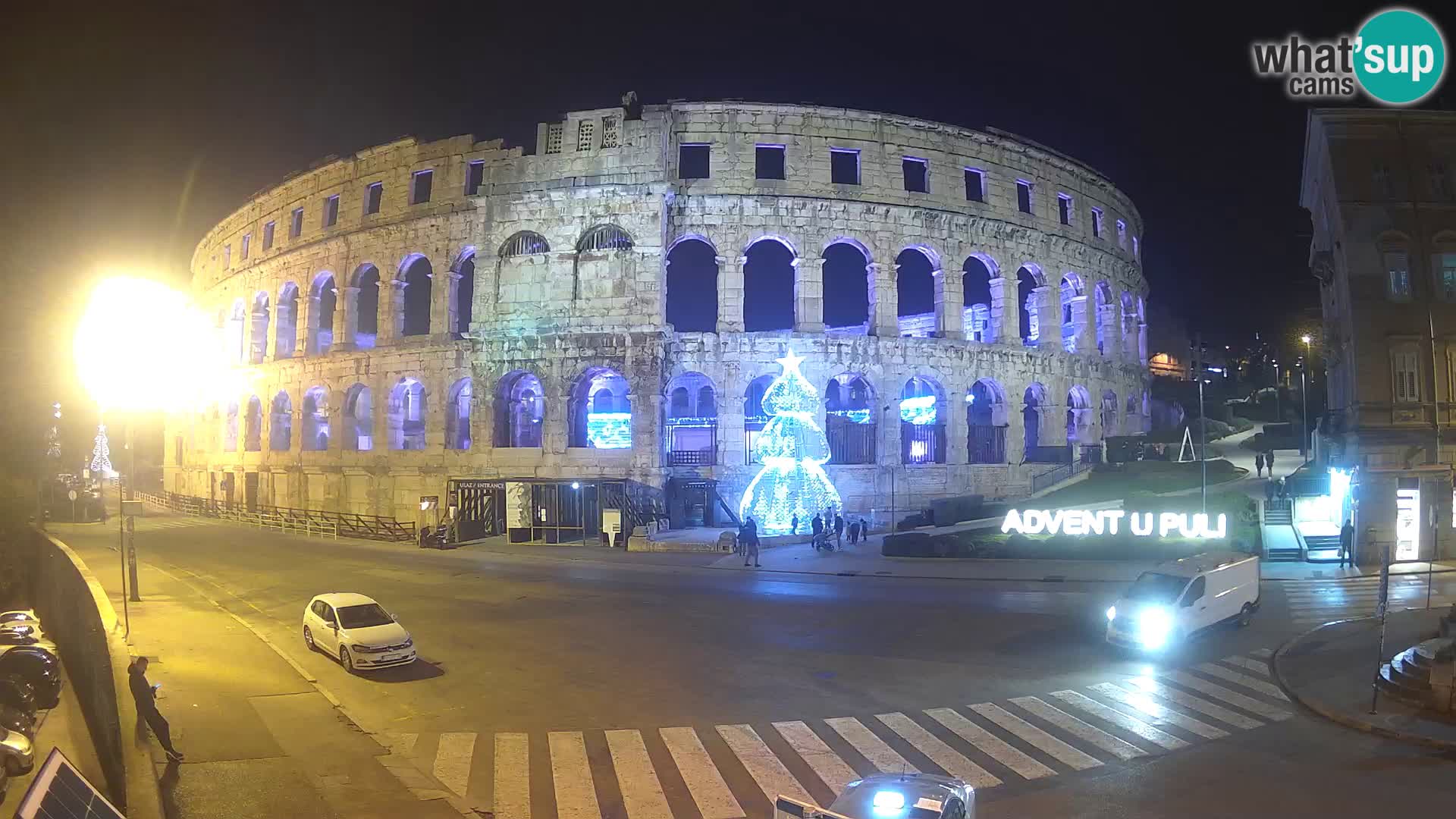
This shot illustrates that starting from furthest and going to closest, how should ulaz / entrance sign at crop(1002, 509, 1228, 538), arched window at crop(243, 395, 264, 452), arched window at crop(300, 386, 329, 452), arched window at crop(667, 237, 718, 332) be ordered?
arched window at crop(667, 237, 718, 332), arched window at crop(243, 395, 264, 452), arched window at crop(300, 386, 329, 452), ulaz / entrance sign at crop(1002, 509, 1228, 538)

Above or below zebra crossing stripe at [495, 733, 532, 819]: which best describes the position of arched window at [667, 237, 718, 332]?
above

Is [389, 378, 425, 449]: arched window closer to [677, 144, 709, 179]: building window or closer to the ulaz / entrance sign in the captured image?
[677, 144, 709, 179]: building window

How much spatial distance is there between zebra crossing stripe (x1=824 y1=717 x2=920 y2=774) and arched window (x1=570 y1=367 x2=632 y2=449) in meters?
26.9

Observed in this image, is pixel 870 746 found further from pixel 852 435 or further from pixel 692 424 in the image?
pixel 692 424

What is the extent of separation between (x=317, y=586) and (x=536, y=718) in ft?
54.1

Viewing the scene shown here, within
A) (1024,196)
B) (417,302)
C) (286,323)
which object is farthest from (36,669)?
(1024,196)

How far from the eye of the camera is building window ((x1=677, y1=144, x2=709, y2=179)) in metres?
41.7

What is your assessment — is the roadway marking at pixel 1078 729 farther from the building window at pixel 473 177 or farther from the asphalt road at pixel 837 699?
the building window at pixel 473 177

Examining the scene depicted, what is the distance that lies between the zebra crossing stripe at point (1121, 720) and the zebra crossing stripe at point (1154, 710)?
1.49 feet

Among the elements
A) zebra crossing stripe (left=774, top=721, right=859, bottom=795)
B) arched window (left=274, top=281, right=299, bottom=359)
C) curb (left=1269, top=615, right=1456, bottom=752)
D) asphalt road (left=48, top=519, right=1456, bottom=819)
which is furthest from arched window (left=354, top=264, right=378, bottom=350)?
curb (left=1269, top=615, right=1456, bottom=752)

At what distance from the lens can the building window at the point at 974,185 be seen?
43.4m

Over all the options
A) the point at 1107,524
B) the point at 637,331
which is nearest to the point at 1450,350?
the point at 1107,524

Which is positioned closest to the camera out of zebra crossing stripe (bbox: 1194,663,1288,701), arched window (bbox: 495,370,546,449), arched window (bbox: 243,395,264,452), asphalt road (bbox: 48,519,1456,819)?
asphalt road (bbox: 48,519,1456,819)

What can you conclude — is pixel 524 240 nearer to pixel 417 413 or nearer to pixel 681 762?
pixel 417 413
